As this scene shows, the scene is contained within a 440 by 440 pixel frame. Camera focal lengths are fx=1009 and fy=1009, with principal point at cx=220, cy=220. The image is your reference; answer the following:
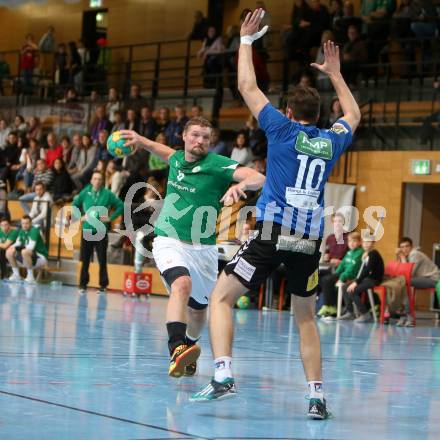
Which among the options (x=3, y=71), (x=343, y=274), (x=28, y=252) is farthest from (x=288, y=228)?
(x=3, y=71)

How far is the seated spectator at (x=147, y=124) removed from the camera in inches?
778

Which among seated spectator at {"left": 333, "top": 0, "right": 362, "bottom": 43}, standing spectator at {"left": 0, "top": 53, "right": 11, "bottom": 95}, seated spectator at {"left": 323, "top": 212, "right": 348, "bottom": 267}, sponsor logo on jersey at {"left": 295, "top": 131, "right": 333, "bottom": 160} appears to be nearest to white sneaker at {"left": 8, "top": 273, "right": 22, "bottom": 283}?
seated spectator at {"left": 323, "top": 212, "right": 348, "bottom": 267}

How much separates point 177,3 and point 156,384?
2085 centimetres

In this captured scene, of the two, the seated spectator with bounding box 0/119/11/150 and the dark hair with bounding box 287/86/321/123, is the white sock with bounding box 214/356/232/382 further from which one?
the seated spectator with bounding box 0/119/11/150

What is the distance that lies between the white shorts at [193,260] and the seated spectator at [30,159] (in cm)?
1501

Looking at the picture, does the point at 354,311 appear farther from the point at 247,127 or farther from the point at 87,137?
the point at 87,137

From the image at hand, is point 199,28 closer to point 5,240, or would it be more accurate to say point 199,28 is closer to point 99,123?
point 99,123

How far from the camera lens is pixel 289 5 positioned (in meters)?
23.4

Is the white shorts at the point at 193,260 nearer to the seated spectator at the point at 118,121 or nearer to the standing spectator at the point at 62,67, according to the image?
the seated spectator at the point at 118,121

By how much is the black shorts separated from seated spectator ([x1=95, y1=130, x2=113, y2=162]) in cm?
1500

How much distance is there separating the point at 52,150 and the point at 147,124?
3.12m

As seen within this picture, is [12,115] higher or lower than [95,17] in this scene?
lower

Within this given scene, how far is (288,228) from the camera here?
581cm

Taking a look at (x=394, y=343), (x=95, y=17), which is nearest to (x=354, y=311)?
(x=394, y=343)
